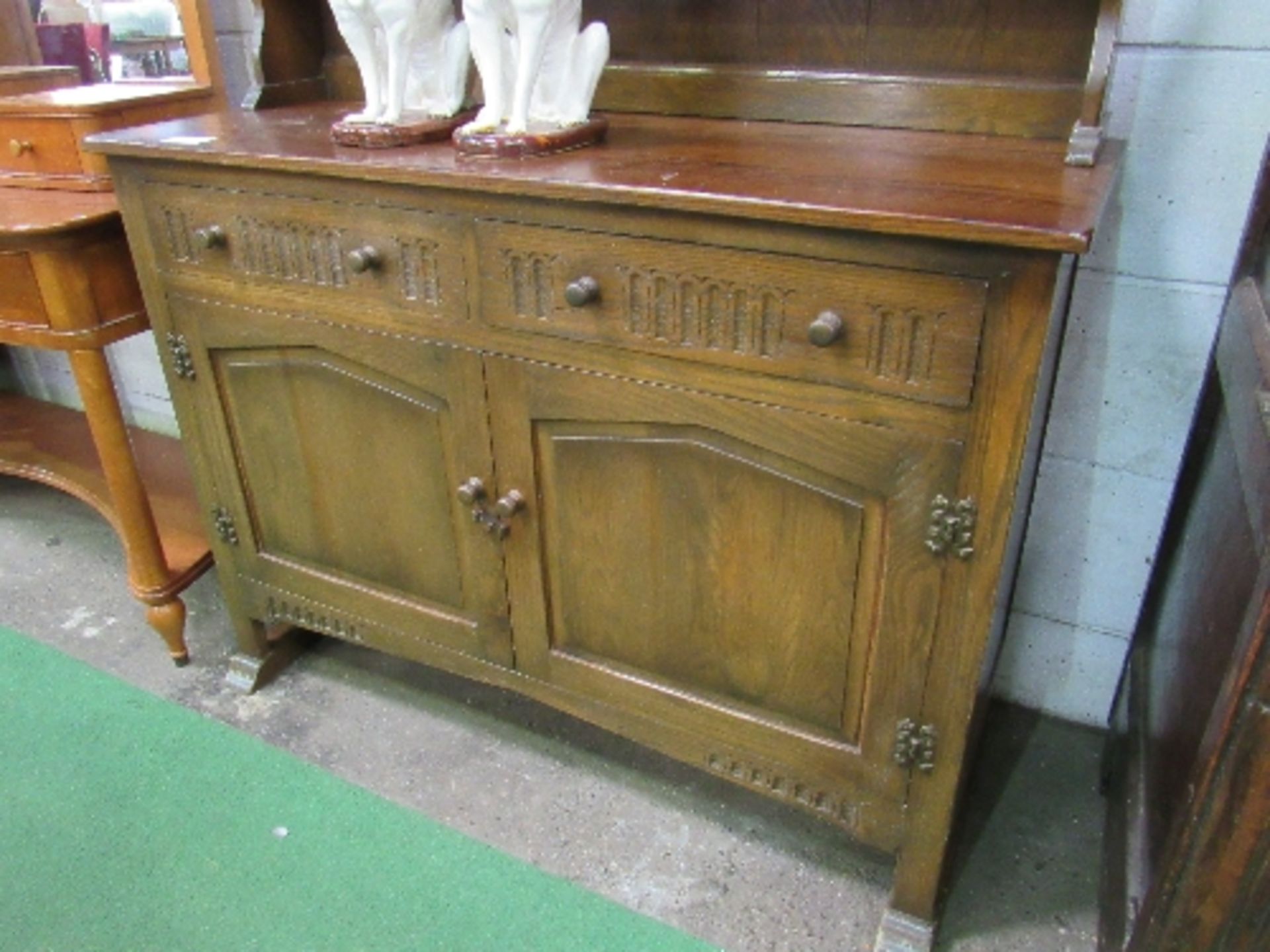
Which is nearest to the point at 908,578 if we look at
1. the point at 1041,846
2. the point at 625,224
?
the point at 625,224

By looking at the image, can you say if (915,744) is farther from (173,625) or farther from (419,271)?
(173,625)

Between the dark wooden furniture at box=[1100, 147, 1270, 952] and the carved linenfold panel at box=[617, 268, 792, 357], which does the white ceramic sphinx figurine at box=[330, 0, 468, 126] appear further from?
the dark wooden furniture at box=[1100, 147, 1270, 952]

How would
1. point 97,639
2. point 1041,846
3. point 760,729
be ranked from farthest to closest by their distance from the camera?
point 97,639, point 1041,846, point 760,729

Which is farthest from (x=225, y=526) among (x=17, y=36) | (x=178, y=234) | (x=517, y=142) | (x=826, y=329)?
(x=17, y=36)

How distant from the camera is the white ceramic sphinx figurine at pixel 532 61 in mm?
1085

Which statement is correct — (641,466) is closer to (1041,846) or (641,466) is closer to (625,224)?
(625,224)

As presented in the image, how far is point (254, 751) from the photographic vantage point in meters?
1.54

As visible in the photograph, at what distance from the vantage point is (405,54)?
1.20m

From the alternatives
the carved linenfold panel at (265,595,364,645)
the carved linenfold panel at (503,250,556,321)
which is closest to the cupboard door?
the carved linenfold panel at (265,595,364,645)

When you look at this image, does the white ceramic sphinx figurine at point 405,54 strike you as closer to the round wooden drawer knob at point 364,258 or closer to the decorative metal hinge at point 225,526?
the round wooden drawer knob at point 364,258

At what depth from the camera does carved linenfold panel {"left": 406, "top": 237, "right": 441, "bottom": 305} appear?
110cm

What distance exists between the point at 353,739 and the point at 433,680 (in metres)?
0.18

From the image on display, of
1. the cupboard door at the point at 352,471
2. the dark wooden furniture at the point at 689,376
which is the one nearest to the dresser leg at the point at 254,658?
the cupboard door at the point at 352,471

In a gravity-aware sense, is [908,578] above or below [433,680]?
above
